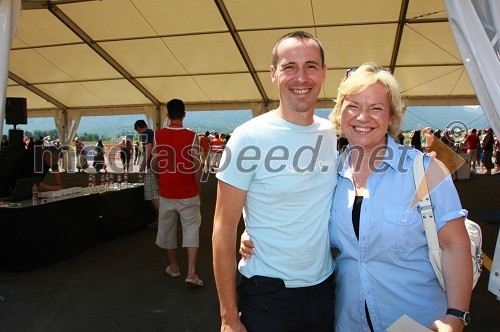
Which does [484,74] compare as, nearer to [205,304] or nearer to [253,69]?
[205,304]

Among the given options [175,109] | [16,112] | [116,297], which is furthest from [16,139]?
[116,297]

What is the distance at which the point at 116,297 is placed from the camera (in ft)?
12.3

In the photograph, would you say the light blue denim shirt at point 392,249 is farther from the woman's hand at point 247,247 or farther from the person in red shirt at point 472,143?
the person in red shirt at point 472,143

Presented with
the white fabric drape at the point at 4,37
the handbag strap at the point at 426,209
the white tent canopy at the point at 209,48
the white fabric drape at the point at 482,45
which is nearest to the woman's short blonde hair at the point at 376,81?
the handbag strap at the point at 426,209

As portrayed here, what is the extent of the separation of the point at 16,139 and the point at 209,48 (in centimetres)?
586

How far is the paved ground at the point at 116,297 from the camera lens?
10.5 feet

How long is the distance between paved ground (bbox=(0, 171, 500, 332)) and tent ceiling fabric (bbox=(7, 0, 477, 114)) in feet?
21.5

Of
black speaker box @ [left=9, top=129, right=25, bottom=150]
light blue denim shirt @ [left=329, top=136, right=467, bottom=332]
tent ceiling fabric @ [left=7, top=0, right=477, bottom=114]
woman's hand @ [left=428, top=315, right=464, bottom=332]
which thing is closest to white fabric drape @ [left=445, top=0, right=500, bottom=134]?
light blue denim shirt @ [left=329, top=136, right=467, bottom=332]

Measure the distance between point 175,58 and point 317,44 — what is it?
38.1 feet

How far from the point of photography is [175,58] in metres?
12.6

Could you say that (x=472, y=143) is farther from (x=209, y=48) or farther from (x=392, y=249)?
(x=392, y=249)

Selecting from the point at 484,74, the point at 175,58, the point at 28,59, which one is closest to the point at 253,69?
the point at 175,58

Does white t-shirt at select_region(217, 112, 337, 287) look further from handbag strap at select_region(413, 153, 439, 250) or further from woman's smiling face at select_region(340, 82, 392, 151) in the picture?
handbag strap at select_region(413, 153, 439, 250)

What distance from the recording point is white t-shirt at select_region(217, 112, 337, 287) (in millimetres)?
1610
